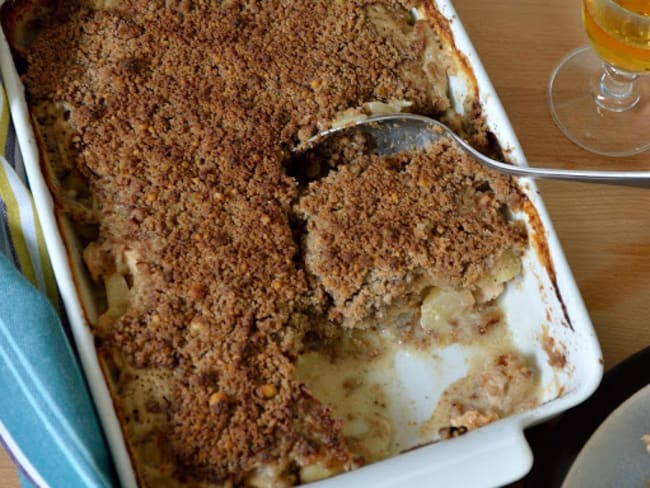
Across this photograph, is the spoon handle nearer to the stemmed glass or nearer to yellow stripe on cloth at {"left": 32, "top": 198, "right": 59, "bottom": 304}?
the stemmed glass

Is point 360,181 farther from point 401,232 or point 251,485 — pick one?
point 251,485

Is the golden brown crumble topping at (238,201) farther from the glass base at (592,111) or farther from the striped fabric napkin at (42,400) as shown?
the glass base at (592,111)

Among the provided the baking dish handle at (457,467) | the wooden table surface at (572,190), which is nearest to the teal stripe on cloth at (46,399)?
the wooden table surface at (572,190)

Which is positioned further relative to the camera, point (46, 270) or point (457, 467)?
point (46, 270)

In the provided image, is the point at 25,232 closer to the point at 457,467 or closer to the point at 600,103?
the point at 457,467

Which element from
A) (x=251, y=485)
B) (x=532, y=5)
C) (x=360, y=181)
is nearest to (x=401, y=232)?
(x=360, y=181)

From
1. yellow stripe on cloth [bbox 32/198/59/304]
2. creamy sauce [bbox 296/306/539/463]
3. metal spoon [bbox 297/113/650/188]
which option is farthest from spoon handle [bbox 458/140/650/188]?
yellow stripe on cloth [bbox 32/198/59/304]

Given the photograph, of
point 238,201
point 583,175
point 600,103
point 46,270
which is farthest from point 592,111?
point 46,270
